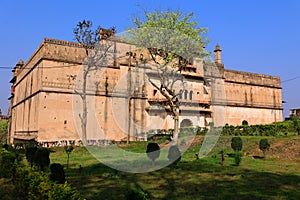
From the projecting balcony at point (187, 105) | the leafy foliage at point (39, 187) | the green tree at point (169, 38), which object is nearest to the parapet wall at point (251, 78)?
the projecting balcony at point (187, 105)

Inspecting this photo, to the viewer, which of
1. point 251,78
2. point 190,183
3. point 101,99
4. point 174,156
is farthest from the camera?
point 251,78

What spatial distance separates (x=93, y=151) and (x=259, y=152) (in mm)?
12354

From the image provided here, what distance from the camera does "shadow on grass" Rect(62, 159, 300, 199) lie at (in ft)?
27.3

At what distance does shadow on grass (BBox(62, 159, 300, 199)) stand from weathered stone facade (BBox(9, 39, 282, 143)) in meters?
14.3

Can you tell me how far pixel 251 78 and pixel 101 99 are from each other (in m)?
24.0

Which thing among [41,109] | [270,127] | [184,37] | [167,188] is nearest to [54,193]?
[167,188]

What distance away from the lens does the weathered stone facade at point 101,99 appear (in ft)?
84.9

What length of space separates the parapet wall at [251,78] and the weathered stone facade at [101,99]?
8.38 feet

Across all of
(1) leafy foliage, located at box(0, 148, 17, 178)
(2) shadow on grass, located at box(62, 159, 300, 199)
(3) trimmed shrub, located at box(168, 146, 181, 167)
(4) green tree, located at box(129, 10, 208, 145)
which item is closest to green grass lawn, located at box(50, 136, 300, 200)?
(2) shadow on grass, located at box(62, 159, 300, 199)

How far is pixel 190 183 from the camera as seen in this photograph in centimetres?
994

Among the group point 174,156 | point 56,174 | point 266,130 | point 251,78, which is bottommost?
point 174,156

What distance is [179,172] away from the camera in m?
12.1

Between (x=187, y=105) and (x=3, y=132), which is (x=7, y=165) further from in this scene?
(x=3, y=132)

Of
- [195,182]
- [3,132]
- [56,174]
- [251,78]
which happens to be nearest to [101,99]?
[195,182]
